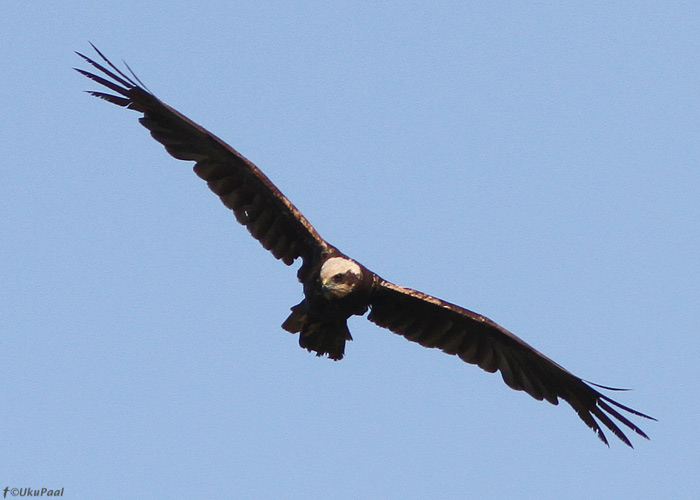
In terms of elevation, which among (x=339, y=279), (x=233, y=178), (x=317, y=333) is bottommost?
(x=317, y=333)

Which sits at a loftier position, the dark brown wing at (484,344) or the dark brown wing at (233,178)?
the dark brown wing at (233,178)

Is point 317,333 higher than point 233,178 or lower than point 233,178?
lower

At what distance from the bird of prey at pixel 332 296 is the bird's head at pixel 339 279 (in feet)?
0.03

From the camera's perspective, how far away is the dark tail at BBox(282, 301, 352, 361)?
12578mm

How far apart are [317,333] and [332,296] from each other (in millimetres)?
731

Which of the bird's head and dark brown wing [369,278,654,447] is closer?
the bird's head

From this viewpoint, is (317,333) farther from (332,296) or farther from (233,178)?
(233,178)

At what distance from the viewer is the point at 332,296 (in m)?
12.0

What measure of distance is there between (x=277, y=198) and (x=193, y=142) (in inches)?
42.3

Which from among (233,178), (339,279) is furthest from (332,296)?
(233,178)

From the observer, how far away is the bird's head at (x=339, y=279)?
1199 centimetres

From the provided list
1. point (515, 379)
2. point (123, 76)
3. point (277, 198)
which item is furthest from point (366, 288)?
point (123, 76)

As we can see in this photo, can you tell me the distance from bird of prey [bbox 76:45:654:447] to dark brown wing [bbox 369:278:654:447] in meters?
0.01

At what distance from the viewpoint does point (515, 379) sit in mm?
13281
